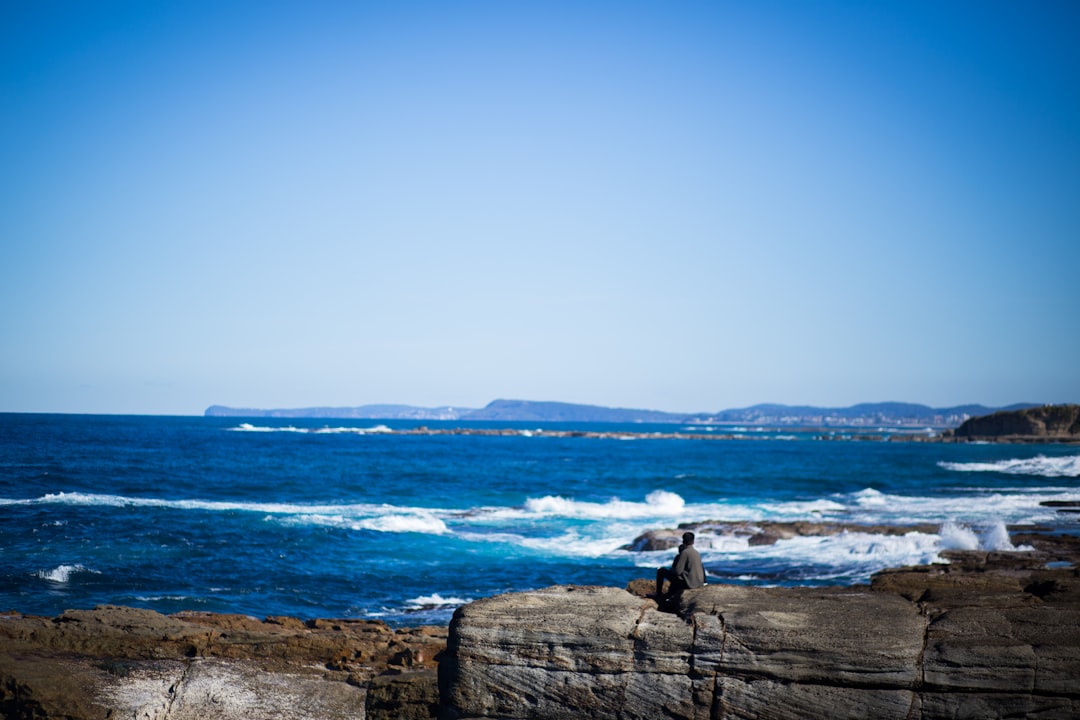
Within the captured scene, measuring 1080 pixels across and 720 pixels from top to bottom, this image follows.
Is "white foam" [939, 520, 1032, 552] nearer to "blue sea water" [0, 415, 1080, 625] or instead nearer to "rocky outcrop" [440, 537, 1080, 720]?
"blue sea water" [0, 415, 1080, 625]

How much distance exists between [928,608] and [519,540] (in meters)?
21.7

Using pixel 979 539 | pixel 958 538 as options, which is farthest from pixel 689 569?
pixel 979 539

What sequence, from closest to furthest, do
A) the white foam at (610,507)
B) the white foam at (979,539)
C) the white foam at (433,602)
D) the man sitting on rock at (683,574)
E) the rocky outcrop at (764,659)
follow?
1. the rocky outcrop at (764,659)
2. the man sitting on rock at (683,574)
3. the white foam at (433,602)
4. the white foam at (979,539)
5. the white foam at (610,507)

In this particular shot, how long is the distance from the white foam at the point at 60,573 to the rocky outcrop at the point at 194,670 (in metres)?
7.17

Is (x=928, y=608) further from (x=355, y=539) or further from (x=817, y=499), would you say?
(x=817, y=499)

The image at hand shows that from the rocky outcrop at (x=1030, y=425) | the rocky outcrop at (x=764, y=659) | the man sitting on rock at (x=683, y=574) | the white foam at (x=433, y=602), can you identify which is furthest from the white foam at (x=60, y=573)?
the rocky outcrop at (x=1030, y=425)

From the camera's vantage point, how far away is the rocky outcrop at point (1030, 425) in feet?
441

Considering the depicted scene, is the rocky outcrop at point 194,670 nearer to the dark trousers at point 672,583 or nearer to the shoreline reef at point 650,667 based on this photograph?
the shoreline reef at point 650,667

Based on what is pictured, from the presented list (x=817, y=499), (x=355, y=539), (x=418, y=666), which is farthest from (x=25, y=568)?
(x=817, y=499)

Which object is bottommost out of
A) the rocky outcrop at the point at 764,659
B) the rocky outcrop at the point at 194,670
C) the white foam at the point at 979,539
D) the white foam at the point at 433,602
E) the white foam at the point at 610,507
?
the white foam at the point at 610,507

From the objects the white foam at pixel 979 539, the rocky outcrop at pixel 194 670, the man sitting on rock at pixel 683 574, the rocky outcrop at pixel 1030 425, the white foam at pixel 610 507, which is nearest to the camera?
the rocky outcrop at pixel 194 670

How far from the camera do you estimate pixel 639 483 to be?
56.6 m

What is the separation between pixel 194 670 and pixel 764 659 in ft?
24.1

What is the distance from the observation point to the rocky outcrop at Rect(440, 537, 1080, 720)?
29.9 feet
